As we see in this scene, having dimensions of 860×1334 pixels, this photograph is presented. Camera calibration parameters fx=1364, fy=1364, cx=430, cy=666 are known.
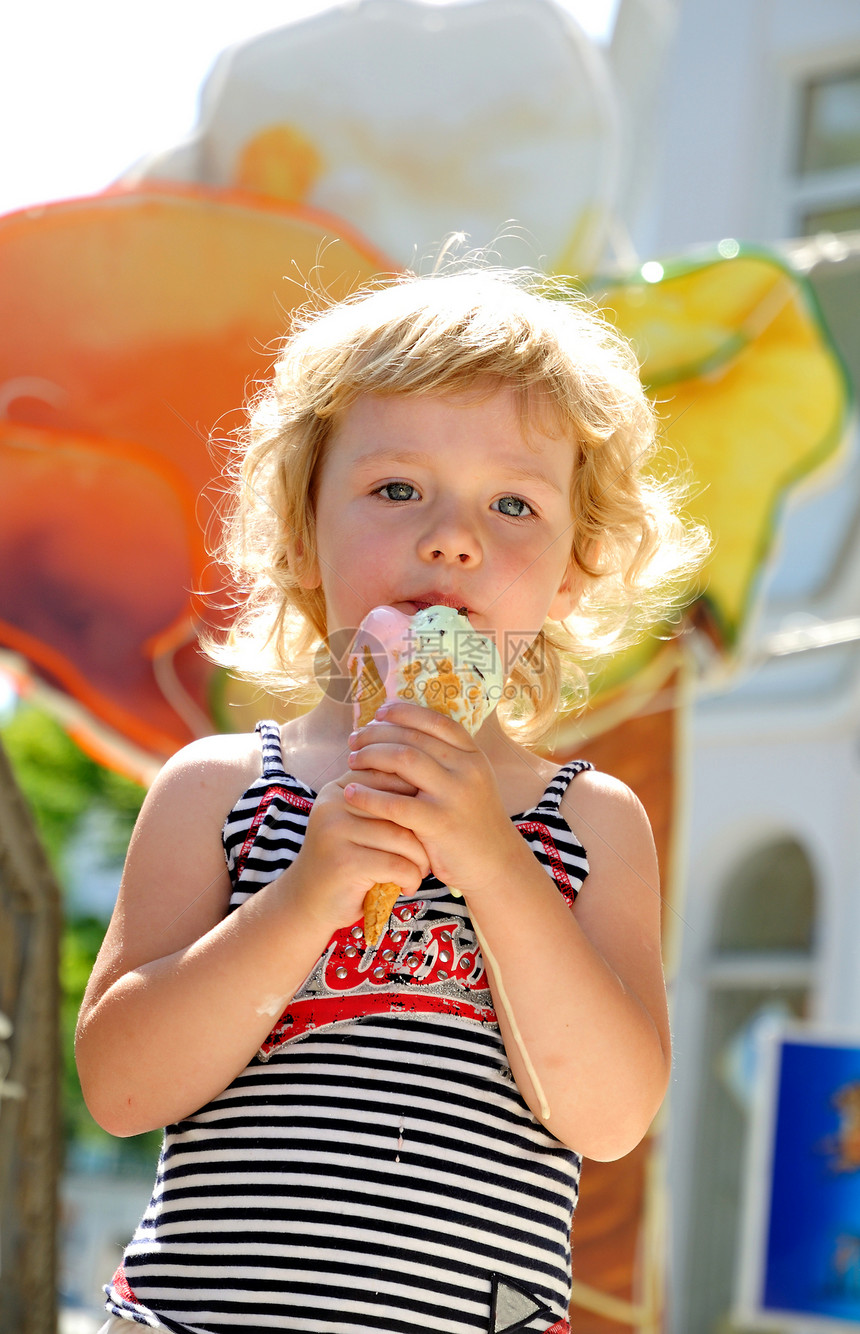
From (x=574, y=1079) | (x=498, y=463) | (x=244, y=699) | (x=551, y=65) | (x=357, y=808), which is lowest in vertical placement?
(x=574, y=1079)

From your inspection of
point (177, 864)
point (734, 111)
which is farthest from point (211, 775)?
point (734, 111)

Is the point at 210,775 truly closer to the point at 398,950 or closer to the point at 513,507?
the point at 398,950

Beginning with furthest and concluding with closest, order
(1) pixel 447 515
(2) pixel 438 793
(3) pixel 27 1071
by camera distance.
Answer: (3) pixel 27 1071
(1) pixel 447 515
(2) pixel 438 793

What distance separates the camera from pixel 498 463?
140 cm

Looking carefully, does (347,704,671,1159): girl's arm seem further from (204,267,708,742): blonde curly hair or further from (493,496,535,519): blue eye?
(204,267,708,742): blonde curly hair

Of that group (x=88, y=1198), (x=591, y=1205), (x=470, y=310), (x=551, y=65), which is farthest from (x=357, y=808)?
(x=88, y=1198)

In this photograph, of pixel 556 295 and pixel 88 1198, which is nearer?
pixel 556 295

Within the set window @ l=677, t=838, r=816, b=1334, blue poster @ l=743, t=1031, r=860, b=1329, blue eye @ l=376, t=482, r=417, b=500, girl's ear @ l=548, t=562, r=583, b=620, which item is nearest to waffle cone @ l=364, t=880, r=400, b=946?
blue eye @ l=376, t=482, r=417, b=500

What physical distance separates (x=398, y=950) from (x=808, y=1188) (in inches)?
148

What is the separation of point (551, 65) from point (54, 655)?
2.40 meters

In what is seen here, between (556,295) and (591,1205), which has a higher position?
(556,295)

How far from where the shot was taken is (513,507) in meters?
1.42

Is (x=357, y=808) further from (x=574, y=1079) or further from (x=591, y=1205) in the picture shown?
(x=591, y=1205)

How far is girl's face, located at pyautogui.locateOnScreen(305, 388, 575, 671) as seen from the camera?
1339 millimetres
